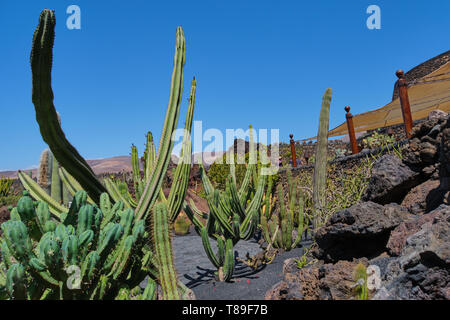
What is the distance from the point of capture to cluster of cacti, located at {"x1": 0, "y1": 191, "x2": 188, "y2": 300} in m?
1.64

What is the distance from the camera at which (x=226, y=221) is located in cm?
438

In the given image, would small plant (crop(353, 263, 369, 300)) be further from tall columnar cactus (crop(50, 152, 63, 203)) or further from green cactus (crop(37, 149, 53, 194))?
green cactus (crop(37, 149, 53, 194))

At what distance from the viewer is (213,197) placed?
4305 millimetres

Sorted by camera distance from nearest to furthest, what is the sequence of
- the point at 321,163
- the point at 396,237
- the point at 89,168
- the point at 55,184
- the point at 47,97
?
1. the point at 47,97
2. the point at 89,168
3. the point at 396,237
4. the point at 55,184
5. the point at 321,163

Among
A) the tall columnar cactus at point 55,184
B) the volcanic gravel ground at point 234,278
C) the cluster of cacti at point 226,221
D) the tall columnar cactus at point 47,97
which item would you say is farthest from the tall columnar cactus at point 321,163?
the tall columnar cactus at point 55,184

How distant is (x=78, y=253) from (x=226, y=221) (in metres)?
2.82

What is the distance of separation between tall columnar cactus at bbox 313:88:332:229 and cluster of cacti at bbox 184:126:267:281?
93 centimetres

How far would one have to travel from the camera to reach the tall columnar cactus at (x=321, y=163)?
16.9 feet

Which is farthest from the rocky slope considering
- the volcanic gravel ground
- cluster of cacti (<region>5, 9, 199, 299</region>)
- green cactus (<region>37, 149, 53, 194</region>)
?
green cactus (<region>37, 149, 53, 194</region>)

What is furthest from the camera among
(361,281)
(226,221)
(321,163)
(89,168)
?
(321,163)

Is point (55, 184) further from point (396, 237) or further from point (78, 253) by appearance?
point (396, 237)

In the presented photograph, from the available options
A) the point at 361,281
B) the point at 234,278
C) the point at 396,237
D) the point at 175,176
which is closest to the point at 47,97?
the point at 175,176
